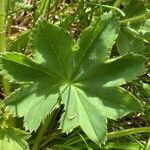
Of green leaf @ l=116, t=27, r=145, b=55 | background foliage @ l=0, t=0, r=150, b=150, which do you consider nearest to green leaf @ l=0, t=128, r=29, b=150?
background foliage @ l=0, t=0, r=150, b=150

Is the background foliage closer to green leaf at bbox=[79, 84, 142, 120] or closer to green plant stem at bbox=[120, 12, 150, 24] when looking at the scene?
green leaf at bbox=[79, 84, 142, 120]

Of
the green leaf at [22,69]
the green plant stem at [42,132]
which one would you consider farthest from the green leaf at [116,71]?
the green plant stem at [42,132]

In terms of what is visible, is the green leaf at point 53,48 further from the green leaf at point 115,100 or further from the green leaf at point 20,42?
the green leaf at point 20,42

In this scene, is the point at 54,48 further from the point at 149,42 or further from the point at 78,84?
the point at 149,42

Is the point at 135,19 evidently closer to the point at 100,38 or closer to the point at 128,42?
the point at 128,42

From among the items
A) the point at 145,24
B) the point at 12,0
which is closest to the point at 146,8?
the point at 145,24

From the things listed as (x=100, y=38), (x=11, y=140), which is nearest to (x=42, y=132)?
(x=11, y=140)
